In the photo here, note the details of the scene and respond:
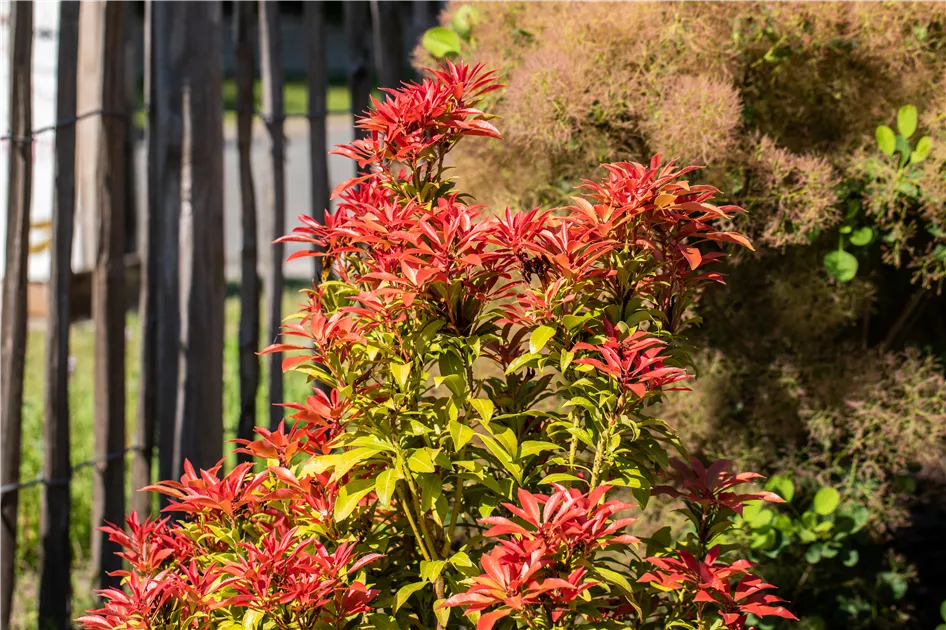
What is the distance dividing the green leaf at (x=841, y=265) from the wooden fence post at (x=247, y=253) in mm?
1691

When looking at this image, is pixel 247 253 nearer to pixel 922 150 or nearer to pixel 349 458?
pixel 349 458

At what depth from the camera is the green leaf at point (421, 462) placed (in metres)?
1.55

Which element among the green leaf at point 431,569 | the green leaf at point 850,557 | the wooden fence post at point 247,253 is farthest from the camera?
the wooden fence post at point 247,253

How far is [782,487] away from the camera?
2.46 meters

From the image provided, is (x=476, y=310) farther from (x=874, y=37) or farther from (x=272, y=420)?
(x=272, y=420)

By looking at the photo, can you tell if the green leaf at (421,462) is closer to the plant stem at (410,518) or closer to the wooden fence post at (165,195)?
the plant stem at (410,518)

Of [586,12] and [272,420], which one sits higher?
[586,12]

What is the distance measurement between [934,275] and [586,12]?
107 centimetres

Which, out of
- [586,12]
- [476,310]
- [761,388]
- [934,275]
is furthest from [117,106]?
[934,275]

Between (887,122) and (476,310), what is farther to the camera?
(887,122)

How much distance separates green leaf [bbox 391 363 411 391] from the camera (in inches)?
61.7

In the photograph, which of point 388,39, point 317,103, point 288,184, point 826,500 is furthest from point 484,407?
point 288,184

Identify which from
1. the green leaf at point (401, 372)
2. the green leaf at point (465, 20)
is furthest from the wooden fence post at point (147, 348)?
the green leaf at point (401, 372)

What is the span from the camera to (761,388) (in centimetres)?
267
